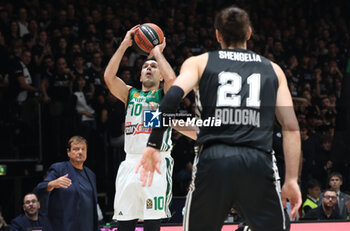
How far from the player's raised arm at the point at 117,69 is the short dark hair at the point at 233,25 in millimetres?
2326

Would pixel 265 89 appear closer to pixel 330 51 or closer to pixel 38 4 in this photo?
pixel 38 4

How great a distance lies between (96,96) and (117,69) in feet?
16.4

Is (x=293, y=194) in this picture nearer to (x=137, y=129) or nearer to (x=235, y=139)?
(x=235, y=139)

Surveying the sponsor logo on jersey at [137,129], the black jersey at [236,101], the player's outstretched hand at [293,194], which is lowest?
the player's outstretched hand at [293,194]

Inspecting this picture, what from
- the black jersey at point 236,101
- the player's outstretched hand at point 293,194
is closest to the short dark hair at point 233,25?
the black jersey at point 236,101

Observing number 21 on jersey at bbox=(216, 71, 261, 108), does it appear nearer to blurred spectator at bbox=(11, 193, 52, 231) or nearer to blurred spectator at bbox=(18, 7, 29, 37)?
blurred spectator at bbox=(11, 193, 52, 231)

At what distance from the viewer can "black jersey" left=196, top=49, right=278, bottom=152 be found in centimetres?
364

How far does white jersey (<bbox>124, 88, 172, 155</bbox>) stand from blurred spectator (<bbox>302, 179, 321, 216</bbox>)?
4623mm

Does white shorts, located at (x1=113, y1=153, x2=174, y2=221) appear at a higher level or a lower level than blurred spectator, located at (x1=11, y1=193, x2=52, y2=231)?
higher

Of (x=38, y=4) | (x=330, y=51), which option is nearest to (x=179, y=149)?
(x=38, y=4)

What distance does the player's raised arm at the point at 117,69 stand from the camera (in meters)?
6.02

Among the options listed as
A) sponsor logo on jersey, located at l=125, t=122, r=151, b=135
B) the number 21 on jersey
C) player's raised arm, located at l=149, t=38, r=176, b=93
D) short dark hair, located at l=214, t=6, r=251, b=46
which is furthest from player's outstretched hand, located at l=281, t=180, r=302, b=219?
sponsor logo on jersey, located at l=125, t=122, r=151, b=135

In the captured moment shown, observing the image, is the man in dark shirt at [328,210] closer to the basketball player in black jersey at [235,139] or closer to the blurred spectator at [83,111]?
the blurred spectator at [83,111]

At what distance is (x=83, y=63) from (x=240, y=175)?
27.5 ft
